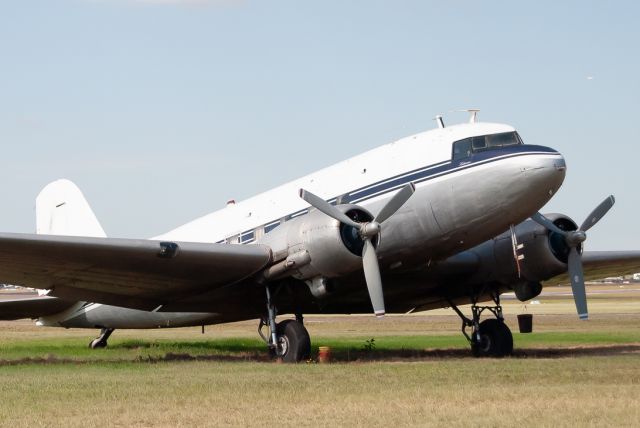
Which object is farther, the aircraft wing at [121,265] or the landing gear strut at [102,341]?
the landing gear strut at [102,341]

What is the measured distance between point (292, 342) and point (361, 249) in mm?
2570

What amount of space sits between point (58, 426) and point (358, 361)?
9869mm

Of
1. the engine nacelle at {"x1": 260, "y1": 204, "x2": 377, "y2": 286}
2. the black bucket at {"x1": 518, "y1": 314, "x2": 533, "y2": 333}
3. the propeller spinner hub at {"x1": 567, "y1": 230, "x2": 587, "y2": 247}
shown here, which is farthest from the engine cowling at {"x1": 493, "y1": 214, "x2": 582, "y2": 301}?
the black bucket at {"x1": 518, "y1": 314, "x2": 533, "y2": 333}

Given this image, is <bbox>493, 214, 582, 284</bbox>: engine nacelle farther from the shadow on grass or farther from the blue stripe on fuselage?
the blue stripe on fuselage

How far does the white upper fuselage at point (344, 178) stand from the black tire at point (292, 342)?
2651mm

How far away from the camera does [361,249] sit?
1828cm

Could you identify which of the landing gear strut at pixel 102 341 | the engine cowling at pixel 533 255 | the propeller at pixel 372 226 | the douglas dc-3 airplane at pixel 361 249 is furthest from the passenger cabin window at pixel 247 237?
the landing gear strut at pixel 102 341

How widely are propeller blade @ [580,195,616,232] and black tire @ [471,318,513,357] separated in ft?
9.40

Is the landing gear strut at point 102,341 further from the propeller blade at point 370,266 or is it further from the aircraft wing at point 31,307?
the propeller blade at point 370,266

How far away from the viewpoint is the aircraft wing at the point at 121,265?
59.1ft

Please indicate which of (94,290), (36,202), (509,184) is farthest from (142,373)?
(36,202)

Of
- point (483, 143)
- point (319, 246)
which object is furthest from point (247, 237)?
point (483, 143)

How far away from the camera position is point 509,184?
18.0 meters

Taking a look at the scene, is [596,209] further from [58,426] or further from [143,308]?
[58,426]
